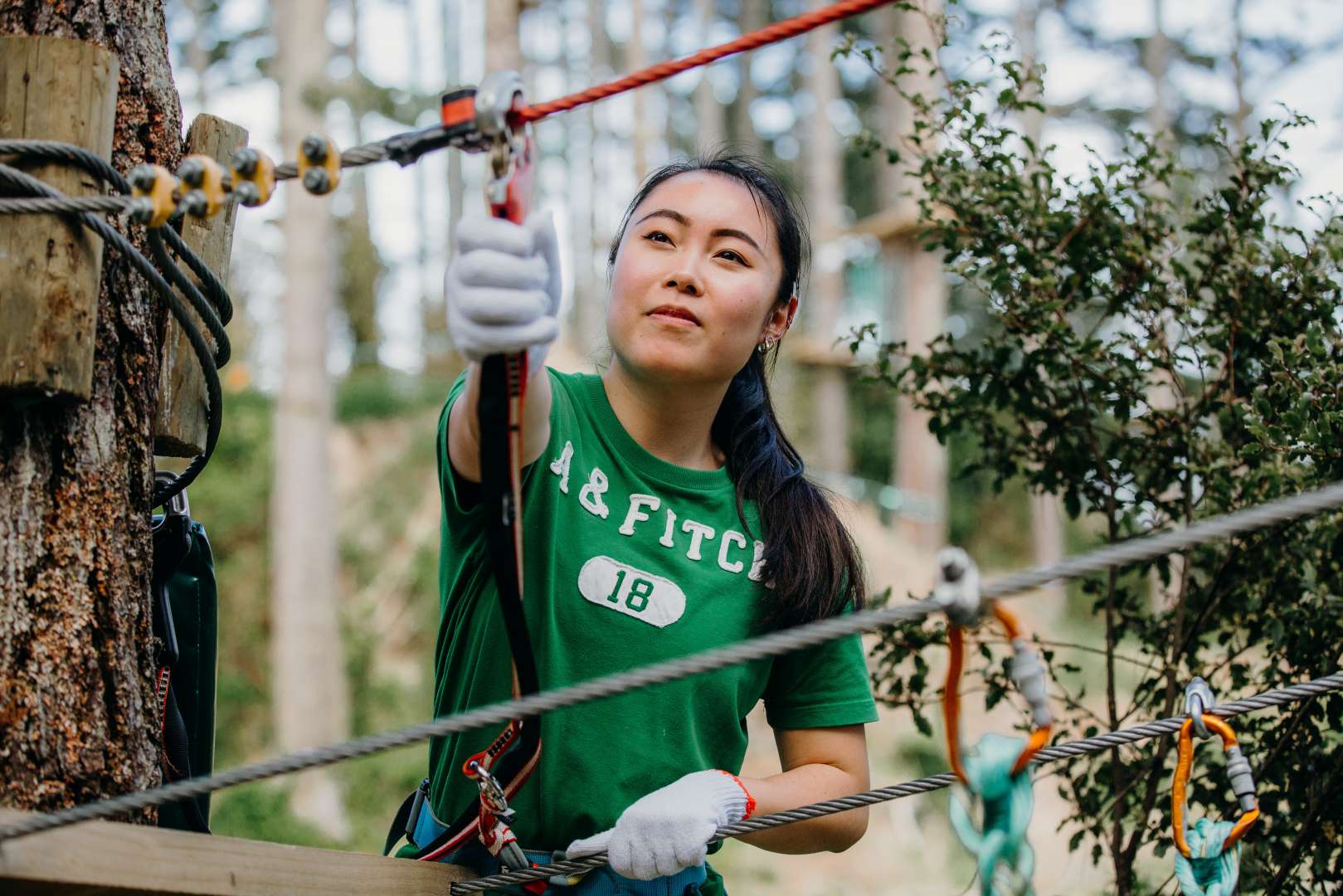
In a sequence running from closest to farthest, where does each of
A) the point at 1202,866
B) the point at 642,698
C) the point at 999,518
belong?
the point at 1202,866 < the point at 642,698 < the point at 999,518

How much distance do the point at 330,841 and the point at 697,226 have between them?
25.5 ft

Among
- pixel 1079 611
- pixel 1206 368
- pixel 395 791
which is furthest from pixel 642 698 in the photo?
pixel 1079 611

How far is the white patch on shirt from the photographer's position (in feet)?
6.33

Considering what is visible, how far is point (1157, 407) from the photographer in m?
2.71

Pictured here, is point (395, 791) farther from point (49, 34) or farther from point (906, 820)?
point (49, 34)

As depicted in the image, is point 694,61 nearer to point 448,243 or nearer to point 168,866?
point 168,866

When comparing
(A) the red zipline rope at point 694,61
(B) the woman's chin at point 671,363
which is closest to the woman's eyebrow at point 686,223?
(B) the woman's chin at point 671,363

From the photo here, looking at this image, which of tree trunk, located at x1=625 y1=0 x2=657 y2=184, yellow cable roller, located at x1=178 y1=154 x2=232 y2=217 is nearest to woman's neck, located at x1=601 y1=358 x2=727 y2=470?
yellow cable roller, located at x1=178 y1=154 x2=232 y2=217

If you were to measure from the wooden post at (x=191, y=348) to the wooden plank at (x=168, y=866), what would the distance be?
685 millimetres

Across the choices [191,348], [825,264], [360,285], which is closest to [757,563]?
[191,348]

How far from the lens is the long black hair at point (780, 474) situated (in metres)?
2.05

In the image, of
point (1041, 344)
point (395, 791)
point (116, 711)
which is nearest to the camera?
point (116, 711)

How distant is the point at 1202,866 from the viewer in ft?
5.15

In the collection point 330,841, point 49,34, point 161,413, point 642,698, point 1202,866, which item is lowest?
point 330,841
